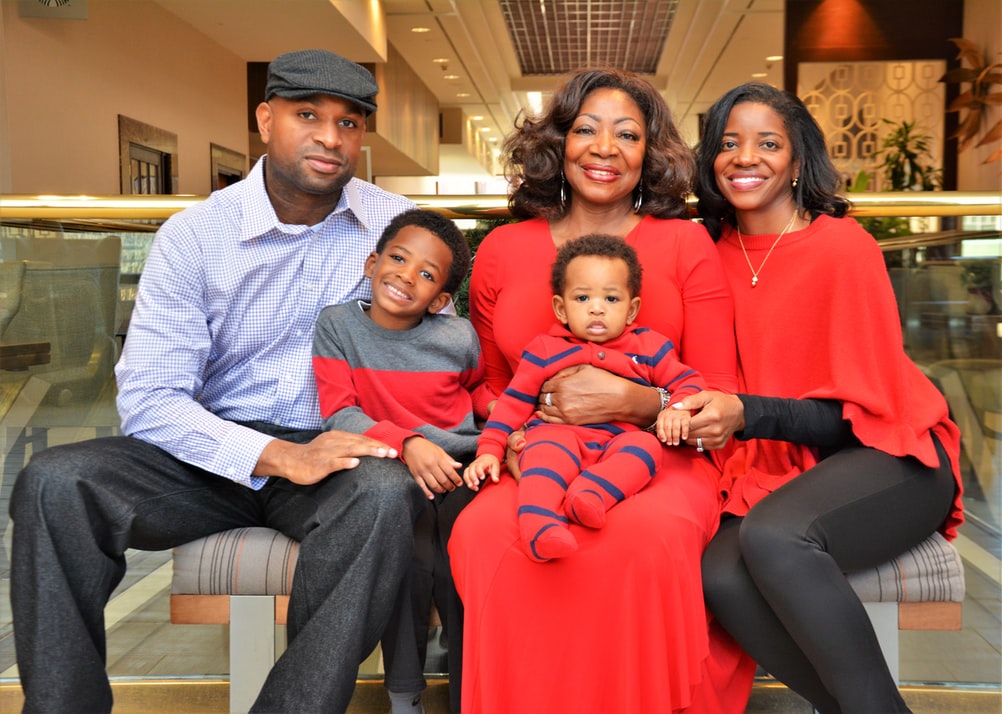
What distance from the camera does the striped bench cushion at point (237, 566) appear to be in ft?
6.34

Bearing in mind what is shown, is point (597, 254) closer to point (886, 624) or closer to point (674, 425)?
point (674, 425)

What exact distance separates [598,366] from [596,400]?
0.34ft

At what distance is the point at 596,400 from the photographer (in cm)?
193

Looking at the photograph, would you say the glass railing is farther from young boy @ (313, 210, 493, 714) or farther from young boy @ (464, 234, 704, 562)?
young boy @ (464, 234, 704, 562)

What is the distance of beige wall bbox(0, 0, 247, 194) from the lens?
6492 mm

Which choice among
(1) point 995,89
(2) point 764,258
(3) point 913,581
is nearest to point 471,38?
(1) point 995,89

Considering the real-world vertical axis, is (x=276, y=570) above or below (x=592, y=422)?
below

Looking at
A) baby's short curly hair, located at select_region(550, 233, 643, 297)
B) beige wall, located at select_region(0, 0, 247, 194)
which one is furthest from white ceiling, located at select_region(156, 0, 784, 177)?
baby's short curly hair, located at select_region(550, 233, 643, 297)

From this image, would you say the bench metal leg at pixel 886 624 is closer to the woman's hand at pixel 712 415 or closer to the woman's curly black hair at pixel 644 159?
the woman's hand at pixel 712 415

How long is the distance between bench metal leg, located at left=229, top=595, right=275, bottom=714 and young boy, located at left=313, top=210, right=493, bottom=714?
29 centimetres

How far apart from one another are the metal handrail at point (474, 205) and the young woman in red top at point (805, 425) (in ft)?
1.72

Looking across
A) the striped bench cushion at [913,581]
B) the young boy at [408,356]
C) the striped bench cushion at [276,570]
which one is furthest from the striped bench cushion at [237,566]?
the striped bench cushion at [913,581]

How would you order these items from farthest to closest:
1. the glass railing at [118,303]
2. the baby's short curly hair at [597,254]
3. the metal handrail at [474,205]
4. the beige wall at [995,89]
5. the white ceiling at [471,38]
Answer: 1. the white ceiling at [471,38]
2. the beige wall at [995,89]
3. the metal handrail at [474,205]
4. the glass railing at [118,303]
5. the baby's short curly hair at [597,254]

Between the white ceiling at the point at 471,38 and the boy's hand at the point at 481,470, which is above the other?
the white ceiling at the point at 471,38
